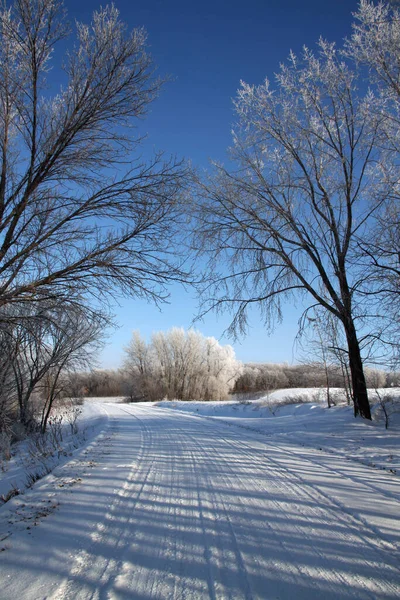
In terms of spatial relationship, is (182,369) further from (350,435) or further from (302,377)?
(350,435)

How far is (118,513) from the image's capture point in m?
3.72

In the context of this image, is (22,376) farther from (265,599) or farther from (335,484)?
(265,599)

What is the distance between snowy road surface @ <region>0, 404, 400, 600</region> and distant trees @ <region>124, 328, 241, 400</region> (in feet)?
150

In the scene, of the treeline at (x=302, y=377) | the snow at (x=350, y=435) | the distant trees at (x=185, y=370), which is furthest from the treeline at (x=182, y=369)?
the snow at (x=350, y=435)

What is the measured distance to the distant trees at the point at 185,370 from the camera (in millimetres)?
51312

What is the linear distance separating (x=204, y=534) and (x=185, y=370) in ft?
165

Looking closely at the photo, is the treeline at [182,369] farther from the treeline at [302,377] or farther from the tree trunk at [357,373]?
the tree trunk at [357,373]

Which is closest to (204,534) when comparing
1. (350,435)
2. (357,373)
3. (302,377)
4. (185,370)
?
(350,435)

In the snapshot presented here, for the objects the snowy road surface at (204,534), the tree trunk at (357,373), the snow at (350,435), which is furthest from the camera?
the tree trunk at (357,373)

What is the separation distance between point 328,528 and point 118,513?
2099 mm

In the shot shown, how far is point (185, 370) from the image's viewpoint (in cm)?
5275

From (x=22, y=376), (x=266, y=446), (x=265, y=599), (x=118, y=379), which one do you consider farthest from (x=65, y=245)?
(x=118, y=379)

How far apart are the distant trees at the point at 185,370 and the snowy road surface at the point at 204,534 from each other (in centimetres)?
4580

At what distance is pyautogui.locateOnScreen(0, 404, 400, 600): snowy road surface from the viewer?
244cm
